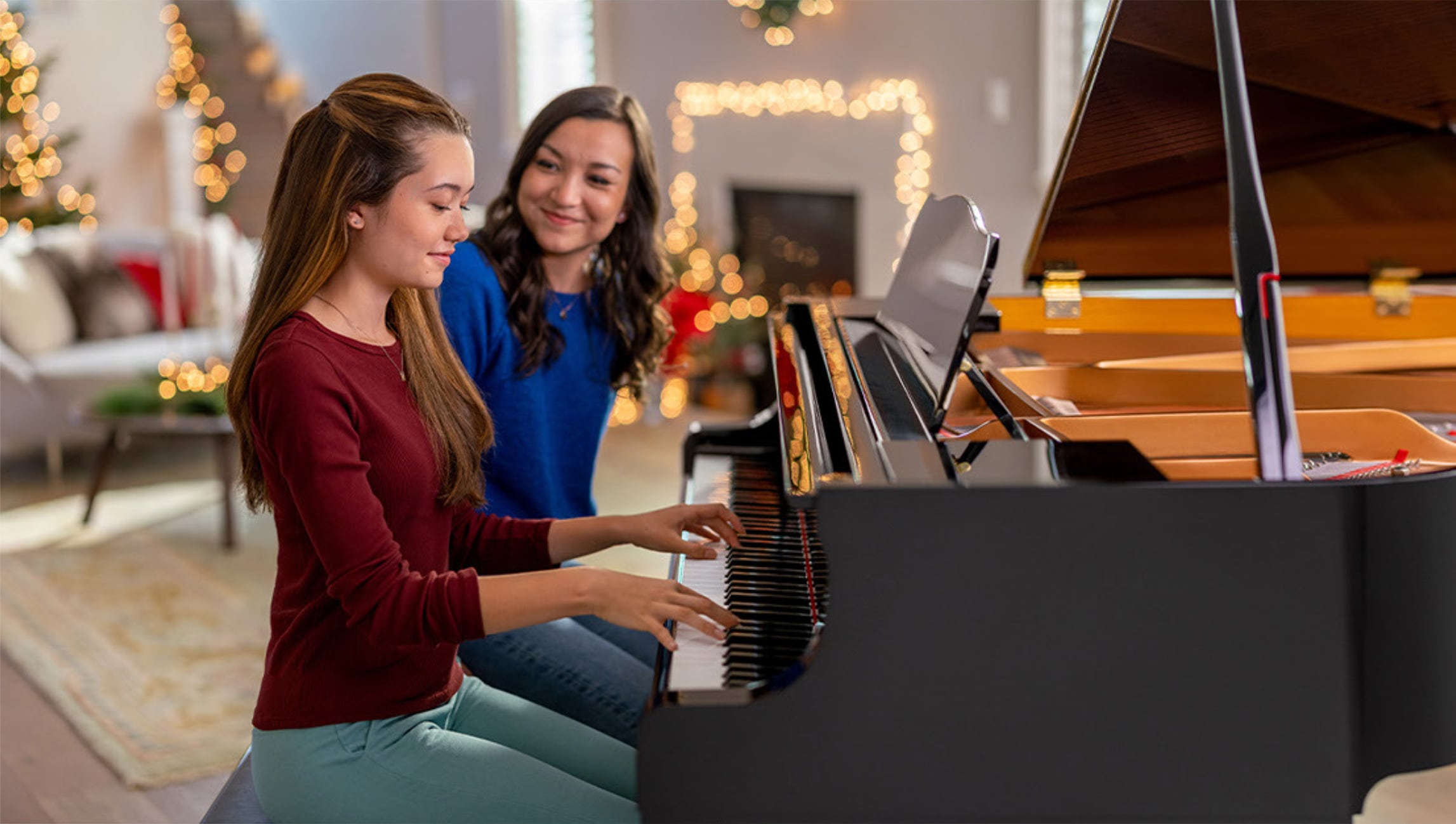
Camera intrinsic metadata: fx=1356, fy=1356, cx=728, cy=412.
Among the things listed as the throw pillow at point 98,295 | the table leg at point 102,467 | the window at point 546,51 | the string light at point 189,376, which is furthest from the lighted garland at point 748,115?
the table leg at point 102,467

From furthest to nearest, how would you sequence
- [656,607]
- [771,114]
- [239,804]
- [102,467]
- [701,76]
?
[701,76] → [771,114] → [102,467] → [239,804] → [656,607]

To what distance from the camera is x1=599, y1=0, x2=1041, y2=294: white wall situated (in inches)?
231

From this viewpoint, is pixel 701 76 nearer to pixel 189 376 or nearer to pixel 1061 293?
pixel 189 376

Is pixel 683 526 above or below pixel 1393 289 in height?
below

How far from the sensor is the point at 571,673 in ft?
6.39

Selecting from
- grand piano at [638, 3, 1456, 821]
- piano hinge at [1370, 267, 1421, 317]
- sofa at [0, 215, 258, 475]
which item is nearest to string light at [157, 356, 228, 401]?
sofa at [0, 215, 258, 475]

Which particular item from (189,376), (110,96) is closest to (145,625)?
(189,376)

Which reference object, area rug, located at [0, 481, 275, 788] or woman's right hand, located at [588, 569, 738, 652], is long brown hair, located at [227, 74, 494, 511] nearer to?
woman's right hand, located at [588, 569, 738, 652]

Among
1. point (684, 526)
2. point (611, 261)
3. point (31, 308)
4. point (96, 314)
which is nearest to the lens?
point (684, 526)

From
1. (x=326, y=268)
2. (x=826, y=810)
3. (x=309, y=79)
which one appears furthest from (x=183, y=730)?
(x=309, y=79)

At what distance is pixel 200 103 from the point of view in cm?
884

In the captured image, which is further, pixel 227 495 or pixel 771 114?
pixel 771 114

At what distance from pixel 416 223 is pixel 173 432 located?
337 centimetres

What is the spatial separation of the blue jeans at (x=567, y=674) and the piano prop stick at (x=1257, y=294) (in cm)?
93
